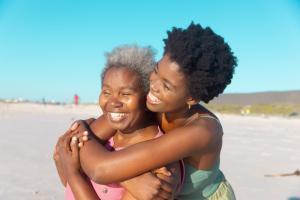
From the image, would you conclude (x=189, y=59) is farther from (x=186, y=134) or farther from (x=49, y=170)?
(x=49, y=170)

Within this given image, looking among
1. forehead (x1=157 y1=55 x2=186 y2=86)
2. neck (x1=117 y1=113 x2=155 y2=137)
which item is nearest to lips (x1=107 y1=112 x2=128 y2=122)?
neck (x1=117 y1=113 x2=155 y2=137)

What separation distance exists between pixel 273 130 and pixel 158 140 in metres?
15.0

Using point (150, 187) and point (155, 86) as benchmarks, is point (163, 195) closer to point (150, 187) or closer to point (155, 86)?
point (150, 187)

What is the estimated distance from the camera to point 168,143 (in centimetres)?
242

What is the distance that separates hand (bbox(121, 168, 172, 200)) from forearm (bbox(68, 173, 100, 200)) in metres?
0.32

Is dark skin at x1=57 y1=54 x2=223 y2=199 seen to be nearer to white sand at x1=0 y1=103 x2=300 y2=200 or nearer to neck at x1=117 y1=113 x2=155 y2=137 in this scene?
neck at x1=117 y1=113 x2=155 y2=137

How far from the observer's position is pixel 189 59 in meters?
2.56

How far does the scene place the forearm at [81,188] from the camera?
2691mm

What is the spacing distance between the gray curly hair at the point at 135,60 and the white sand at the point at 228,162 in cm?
378

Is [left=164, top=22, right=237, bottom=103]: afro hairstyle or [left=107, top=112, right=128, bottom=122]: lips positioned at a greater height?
[left=164, top=22, right=237, bottom=103]: afro hairstyle

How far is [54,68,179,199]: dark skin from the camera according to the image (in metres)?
2.65

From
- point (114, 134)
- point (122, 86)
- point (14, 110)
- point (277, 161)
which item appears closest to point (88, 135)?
point (114, 134)

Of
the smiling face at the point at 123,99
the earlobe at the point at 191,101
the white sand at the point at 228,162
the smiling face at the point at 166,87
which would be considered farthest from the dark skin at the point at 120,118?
the white sand at the point at 228,162

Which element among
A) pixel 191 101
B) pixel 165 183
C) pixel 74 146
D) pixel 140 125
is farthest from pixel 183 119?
pixel 74 146
